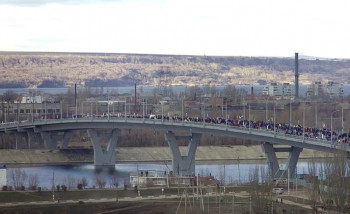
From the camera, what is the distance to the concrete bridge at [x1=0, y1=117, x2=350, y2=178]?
89.4 metres

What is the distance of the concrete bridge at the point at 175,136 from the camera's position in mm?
89438

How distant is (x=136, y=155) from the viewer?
12300 centimetres

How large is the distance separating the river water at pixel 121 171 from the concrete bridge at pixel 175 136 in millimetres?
1862

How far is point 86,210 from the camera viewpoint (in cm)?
7144

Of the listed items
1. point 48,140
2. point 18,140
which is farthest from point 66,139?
point 18,140

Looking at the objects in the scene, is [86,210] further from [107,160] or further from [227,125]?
[107,160]

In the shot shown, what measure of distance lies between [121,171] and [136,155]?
17.2 metres

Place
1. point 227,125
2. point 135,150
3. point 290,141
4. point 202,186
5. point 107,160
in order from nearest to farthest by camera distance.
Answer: point 202,186
point 290,141
point 227,125
point 107,160
point 135,150

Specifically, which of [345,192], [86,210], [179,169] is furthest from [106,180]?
[345,192]

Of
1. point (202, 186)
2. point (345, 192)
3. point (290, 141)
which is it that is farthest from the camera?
point (290, 141)

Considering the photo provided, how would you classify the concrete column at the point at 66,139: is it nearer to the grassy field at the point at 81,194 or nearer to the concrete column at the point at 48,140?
the concrete column at the point at 48,140

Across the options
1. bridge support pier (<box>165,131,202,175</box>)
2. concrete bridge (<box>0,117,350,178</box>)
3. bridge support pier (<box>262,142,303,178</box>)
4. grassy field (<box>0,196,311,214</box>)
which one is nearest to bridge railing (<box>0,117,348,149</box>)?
concrete bridge (<box>0,117,350,178</box>)

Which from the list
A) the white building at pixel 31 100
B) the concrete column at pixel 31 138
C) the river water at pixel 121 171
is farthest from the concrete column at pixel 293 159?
the white building at pixel 31 100

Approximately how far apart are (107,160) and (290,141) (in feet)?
99.4
